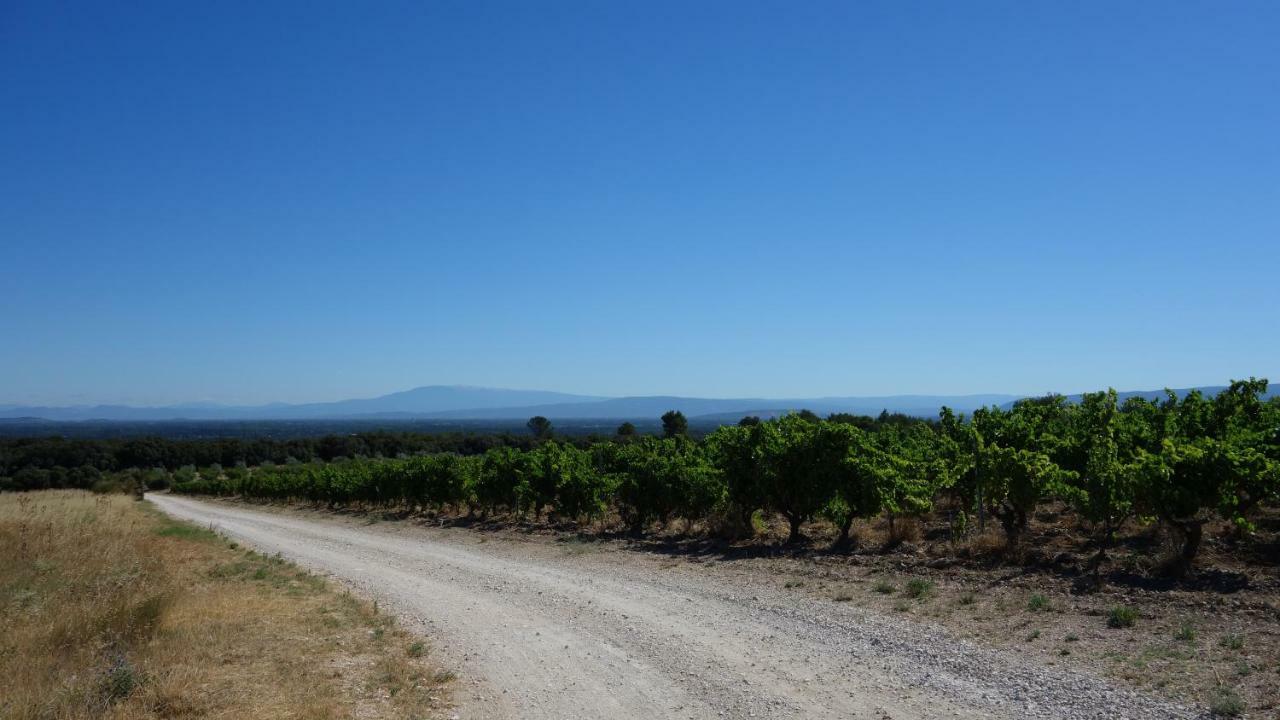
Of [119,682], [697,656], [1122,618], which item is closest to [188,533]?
[119,682]

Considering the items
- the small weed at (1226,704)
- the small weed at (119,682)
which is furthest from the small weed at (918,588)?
the small weed at (119,682)

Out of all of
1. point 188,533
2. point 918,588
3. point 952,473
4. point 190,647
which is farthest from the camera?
point 188,533

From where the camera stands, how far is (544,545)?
68.2 feet

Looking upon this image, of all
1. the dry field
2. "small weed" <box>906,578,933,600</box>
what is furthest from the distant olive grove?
"small weed" <box>906,578,933,600</box>

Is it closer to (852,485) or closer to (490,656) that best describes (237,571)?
(490,656)

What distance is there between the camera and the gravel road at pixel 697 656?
678 cm

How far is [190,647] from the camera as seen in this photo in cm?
899

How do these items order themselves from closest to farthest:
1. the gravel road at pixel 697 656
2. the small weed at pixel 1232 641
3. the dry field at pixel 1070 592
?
the gravel road at pixel 697 656, the dry field at pixel 1070 592, the small weed at pixel 1232 641

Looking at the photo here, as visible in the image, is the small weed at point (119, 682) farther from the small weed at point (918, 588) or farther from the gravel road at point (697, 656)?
the small weed at point (918, 588)

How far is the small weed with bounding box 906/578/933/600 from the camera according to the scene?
11.3m

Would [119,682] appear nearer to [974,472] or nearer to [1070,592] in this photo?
[1070,592]

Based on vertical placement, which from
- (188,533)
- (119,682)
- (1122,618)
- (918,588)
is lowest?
(188,533)

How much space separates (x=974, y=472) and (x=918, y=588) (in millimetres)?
5298

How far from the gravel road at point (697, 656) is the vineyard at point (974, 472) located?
4089mm
